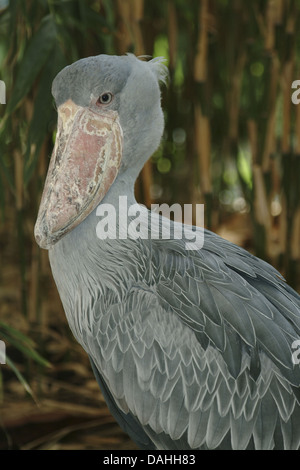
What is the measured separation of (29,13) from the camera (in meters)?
2.05

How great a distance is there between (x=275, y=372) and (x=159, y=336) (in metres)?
0.29

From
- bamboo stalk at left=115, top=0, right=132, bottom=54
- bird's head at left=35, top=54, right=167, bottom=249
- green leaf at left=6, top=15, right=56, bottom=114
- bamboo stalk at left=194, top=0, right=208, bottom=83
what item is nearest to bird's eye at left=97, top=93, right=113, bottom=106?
bird's head at left=35, top=54, right=167, bottom=249

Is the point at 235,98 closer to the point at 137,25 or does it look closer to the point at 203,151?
the point at 203,151

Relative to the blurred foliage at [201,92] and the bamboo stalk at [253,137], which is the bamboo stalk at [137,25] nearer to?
the blurred foliage at [201,92]

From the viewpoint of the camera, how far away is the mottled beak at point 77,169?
1524 millimetres

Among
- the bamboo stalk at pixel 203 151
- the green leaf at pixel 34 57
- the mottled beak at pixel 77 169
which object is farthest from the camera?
the bamboo stalk at pixel 203 151

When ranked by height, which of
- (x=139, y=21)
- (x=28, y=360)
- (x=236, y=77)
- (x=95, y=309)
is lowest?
(x=28, y=360)

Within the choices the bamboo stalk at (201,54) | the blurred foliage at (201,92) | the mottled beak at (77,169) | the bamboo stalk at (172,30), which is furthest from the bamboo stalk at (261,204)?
the mottled beak at (77,169)

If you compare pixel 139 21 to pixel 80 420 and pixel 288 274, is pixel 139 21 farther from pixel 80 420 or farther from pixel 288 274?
pixel 80 420

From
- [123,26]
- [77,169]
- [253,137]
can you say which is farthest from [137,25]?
[77,169]

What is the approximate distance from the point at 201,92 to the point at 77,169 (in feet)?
3.37

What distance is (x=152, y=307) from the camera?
1.56 metres
